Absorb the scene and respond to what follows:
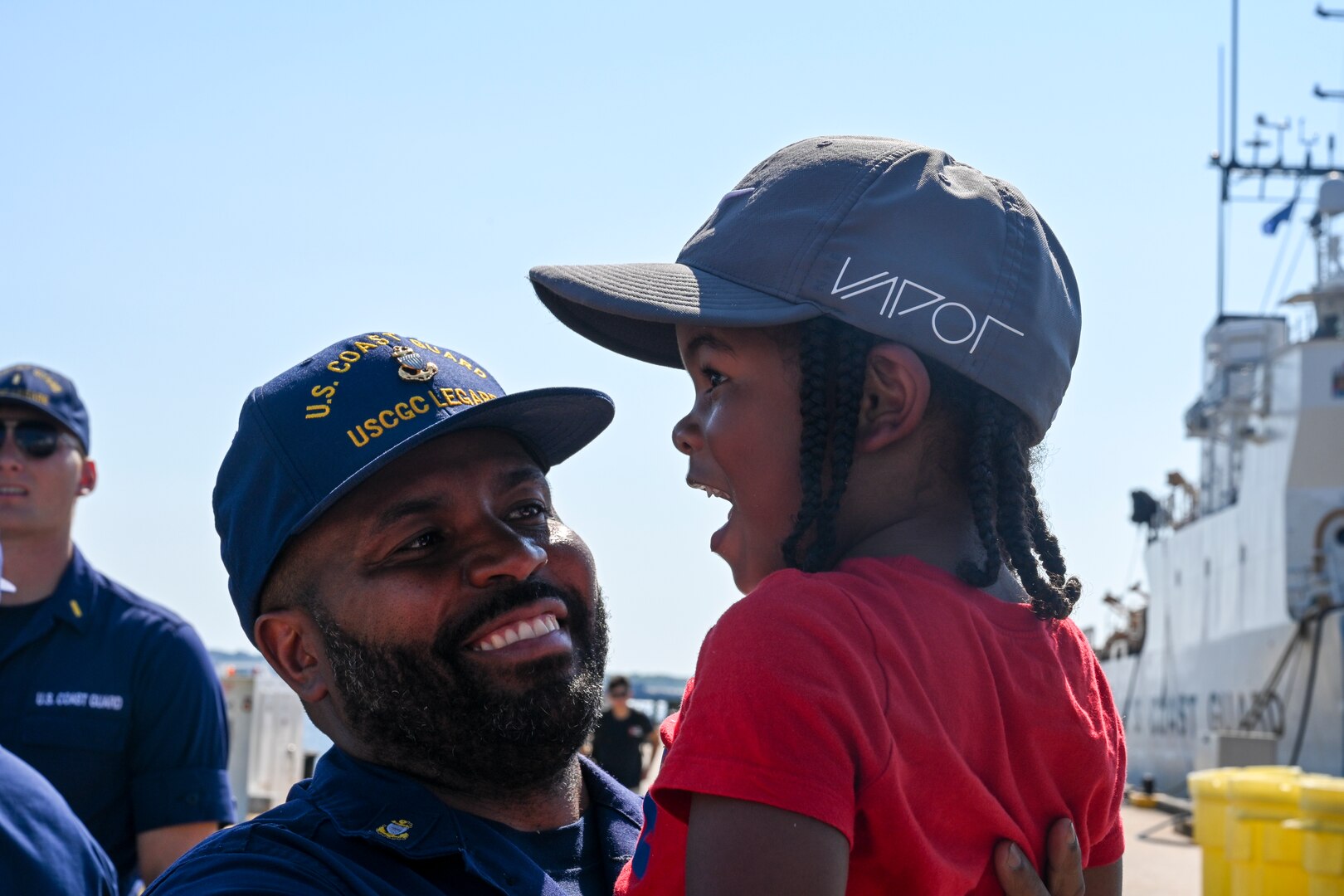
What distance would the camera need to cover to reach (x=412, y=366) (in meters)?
2.54

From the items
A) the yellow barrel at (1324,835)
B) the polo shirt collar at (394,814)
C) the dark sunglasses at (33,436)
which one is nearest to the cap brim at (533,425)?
the polo shirt collar at (394,814)

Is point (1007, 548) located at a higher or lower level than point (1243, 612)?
higher

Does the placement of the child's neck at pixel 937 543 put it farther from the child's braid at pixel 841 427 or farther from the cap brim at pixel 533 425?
the cap brim at pixel 533 425

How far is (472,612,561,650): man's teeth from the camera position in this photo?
2.37 m

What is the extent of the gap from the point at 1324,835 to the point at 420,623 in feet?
18.4

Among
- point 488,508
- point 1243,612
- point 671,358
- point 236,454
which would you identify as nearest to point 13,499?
point 236,454

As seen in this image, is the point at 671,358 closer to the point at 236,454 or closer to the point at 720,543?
the point at 720,543

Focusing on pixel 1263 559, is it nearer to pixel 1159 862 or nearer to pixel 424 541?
pixel 1159 862

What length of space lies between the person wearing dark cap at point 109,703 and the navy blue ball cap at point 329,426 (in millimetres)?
2015

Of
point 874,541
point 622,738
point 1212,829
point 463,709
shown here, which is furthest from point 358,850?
point 622,738

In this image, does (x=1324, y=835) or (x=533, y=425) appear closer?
(x=533, y=425)

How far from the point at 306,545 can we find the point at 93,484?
10.2ft

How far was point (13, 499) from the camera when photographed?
4.58 metres

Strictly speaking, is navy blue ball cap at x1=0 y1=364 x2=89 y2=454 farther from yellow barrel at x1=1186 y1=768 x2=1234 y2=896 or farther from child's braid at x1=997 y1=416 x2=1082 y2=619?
yellow barrel at x1=1186 y1=768 x2=1234 y2=896
